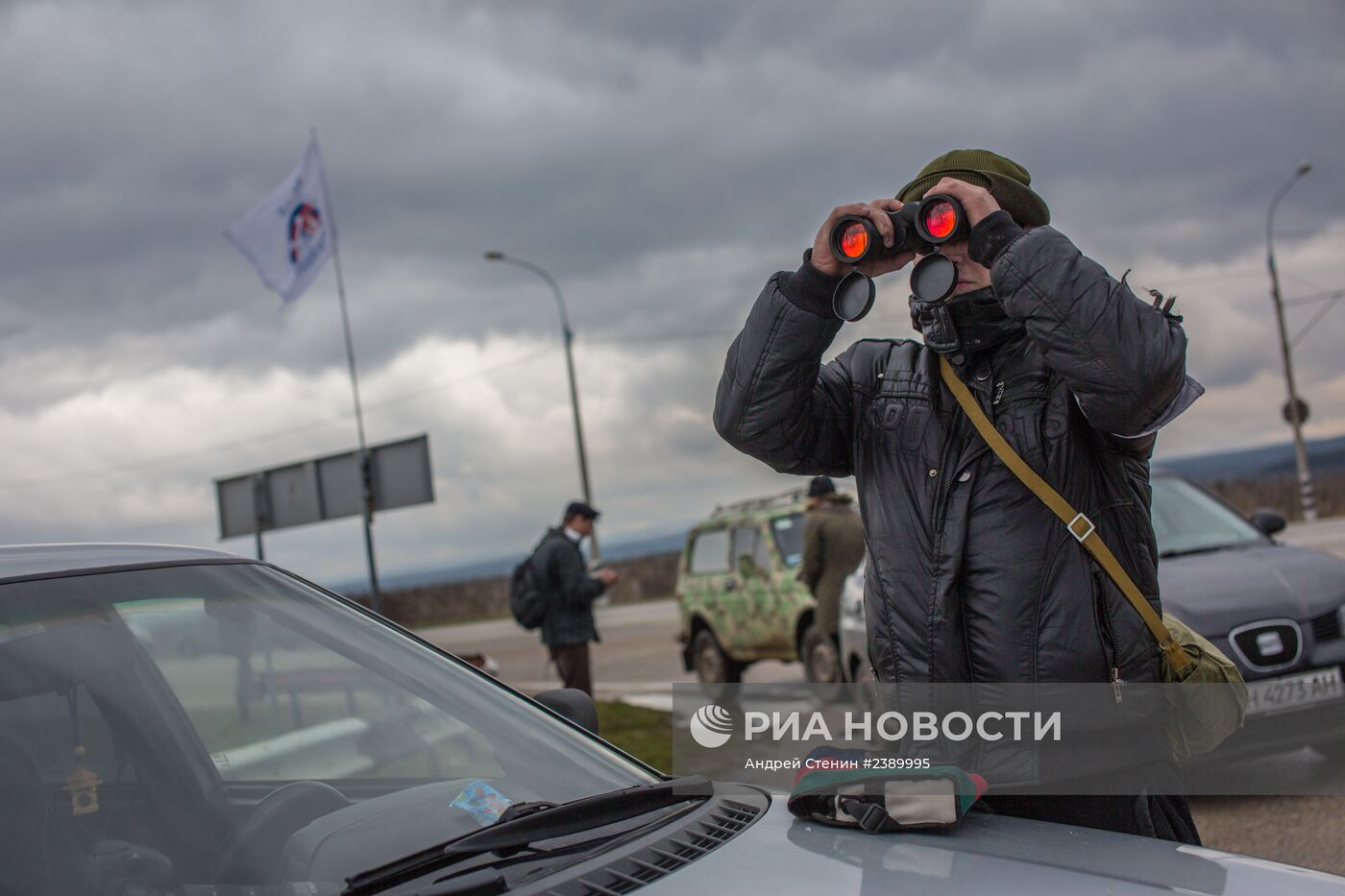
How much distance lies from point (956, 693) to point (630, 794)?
64 cm

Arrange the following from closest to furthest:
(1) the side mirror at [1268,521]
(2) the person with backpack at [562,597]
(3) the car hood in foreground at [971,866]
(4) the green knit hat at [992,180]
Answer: (3) the car hood in foreground at [971,866], (4) the green knit hat at [992,180], (1) the side mirror at [1268,521], (2) the person with backpack at [562,597]

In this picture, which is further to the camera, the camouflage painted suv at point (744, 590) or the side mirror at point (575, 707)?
the camouflage painted suv at point (744, 590)

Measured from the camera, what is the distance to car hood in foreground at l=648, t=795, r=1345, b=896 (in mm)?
1651

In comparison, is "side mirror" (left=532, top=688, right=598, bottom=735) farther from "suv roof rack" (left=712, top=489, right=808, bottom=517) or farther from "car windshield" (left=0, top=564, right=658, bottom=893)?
"suv roof rack" (left=712, top=489, right=808, bottom=517)

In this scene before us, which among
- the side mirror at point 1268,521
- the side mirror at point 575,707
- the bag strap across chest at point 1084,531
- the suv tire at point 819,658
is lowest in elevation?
the suv tire at point 819,658

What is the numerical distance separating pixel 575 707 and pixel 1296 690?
4156 mm

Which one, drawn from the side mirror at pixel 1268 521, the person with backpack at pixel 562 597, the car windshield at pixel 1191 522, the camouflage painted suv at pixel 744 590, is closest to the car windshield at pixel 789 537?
the camouflage painted suv at pixel 744 590

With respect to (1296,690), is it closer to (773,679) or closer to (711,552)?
(711,552)

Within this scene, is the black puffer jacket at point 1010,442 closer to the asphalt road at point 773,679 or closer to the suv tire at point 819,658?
the asphalt road at point 773,679

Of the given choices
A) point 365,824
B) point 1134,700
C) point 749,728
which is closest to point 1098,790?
point 1134,700

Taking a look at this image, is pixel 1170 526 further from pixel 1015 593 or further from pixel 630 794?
pixel 630 794

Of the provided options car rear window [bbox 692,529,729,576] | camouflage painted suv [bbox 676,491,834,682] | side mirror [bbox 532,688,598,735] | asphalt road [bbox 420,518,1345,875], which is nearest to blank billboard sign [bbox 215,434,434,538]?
asphalt road [bbox 420,518,1345,875]

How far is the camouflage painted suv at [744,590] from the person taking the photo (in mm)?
10602

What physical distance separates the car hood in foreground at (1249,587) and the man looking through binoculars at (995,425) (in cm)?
329
